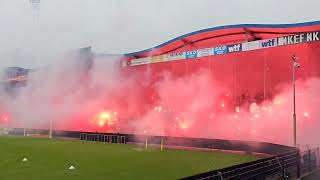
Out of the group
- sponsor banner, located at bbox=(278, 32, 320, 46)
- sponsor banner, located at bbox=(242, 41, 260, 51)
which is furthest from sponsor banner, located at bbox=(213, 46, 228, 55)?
sponsor banner, located at bbox=(278, 32, 320, 46)

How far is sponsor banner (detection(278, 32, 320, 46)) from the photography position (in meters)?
38.3

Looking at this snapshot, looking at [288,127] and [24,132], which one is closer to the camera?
[288,127]

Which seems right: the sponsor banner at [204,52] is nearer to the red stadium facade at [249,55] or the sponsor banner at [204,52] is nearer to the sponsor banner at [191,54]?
the red stadium facade at [249,55]

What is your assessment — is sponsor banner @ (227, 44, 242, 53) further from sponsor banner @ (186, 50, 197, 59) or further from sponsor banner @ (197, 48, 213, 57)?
sponsor banner @ (186, 50, 197, 59)

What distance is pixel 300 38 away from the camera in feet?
129

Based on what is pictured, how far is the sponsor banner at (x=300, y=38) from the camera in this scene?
38312 millimetres

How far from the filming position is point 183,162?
75.7ft

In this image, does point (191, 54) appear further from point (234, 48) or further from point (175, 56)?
point (234, 48)

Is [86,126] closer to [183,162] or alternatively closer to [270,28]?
[270,28]

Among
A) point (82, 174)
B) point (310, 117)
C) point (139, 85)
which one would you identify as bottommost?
point (82, 174)

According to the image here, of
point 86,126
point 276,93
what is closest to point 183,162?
point 276,93

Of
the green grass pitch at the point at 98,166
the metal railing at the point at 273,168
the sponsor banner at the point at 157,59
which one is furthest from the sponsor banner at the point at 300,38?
the metal railing at the point at 273,168

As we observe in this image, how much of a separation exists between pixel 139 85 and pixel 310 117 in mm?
23493

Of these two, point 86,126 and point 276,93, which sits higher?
point 276,93
